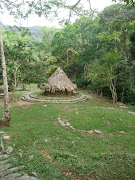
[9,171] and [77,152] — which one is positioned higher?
[9,171]

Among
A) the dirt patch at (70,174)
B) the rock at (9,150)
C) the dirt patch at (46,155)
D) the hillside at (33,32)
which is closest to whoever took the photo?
the dirt patch at (70,174)

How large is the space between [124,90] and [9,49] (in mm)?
11550

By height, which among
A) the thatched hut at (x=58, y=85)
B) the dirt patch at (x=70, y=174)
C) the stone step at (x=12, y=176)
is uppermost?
the thatched hut at (x=58, y=85)

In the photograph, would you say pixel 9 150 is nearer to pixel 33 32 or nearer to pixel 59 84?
pixel 59 84

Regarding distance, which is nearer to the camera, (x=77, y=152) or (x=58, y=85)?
(x=77, y=152)

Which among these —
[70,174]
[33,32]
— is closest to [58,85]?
[70,174]

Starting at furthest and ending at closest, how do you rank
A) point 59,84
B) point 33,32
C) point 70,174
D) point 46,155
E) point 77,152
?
1. point 33,32
2. point 59,84
3. point 77,152
4. point 46,155
5. point 70,174

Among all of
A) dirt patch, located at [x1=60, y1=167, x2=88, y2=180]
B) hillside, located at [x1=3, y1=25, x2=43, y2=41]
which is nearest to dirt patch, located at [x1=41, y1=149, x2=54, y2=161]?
dirt patch, located at [x1=60, y1=167, x2=88, y2=180]

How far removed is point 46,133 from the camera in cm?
445

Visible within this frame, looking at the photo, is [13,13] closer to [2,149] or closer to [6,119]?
[6,119]

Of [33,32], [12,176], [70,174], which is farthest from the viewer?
[33,32]

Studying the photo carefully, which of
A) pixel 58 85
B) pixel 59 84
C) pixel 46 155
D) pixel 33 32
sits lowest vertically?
Result: pixel 46 155

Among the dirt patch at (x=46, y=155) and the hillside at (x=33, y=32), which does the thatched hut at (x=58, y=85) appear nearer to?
the hillside at (x=33, y=32)

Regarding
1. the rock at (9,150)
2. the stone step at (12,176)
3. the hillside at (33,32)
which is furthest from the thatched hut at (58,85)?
the stone step at (12,176)
